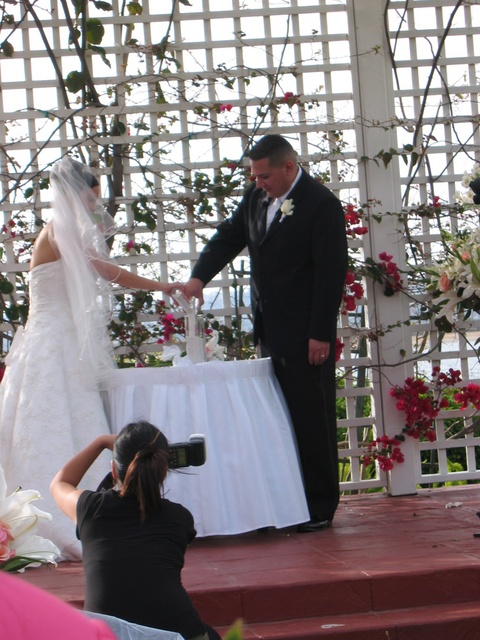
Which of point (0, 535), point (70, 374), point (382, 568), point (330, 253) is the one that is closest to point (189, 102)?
point (330, 253)

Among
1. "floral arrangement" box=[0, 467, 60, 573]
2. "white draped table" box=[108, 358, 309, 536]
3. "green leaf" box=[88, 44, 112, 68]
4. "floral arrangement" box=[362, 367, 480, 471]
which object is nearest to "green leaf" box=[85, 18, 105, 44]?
"green leaf" box=[88, 44, 112, 68]

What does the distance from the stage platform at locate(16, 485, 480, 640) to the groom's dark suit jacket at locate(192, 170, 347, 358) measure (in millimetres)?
959

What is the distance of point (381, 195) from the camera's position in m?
5.35

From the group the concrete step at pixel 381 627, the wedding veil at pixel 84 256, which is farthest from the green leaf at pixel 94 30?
the concrete step at pixel 381 627

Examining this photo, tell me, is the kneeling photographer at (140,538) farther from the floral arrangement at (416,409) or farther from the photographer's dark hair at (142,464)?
the floral arrangement at (416,409)

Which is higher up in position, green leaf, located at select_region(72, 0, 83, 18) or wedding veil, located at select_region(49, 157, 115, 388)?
green leaf, located at select_region(72, 0, 83, 18)

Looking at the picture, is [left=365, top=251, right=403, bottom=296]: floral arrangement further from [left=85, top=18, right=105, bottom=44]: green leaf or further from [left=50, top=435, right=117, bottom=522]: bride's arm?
[left=50, top=435, right=117, bottom=522]: bride's arm

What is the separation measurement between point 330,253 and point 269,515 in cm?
120

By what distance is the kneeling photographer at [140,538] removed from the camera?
222cm

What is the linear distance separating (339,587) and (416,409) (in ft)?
6.51

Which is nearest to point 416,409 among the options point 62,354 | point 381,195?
point 381,195

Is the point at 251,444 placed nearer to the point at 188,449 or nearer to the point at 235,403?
the point at 235,403

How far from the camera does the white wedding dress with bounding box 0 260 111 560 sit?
4098 millimetres

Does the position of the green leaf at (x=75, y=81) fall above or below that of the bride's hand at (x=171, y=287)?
above
